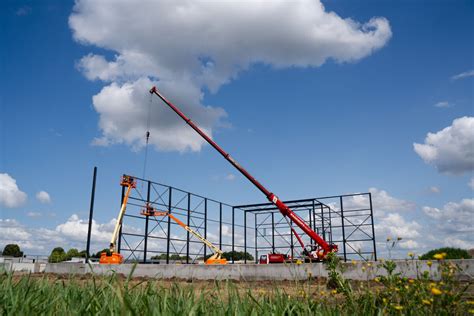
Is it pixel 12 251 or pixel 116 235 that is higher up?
pixel 116 235

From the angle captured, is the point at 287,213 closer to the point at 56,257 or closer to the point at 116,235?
the point at 116,235

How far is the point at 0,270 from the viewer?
15.8 ft

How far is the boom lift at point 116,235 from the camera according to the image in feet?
68.6

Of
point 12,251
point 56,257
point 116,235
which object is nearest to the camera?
point 116,235

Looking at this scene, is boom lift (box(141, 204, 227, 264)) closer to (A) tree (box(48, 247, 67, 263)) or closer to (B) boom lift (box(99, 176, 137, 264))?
(B) boom lift (box(99, 176, 137, 264))

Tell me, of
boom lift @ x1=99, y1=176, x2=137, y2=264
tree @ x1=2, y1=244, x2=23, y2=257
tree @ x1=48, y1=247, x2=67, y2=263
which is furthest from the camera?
tree @ x1=2, y1=244, x2=23, y2=257

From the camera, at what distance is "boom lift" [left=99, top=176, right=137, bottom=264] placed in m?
20.9

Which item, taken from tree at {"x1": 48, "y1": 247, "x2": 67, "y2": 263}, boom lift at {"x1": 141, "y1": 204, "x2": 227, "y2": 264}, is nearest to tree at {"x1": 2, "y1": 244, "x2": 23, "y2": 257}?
tree at {"x1": 48, "y1": 247, "x2": 67, "y2": 263}

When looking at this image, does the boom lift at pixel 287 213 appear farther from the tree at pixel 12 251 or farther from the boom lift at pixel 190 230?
the tree at pixel 12 251

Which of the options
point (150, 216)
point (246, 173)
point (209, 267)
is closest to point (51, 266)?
point (150, 216)

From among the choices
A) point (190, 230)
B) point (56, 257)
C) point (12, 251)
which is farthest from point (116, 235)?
point (12, 251)

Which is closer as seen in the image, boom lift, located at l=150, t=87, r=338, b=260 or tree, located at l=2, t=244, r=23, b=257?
boom lift, located at l=150, t=87, r=338, b=260

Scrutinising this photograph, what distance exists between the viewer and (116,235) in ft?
73.7

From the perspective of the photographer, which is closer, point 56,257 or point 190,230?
point 190,230
